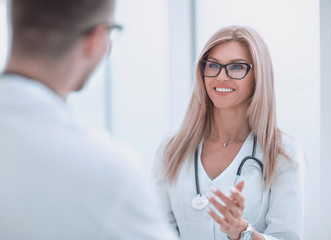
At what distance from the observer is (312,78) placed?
203 centimetres

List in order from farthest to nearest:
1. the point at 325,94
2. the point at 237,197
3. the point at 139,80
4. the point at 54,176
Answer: the point at 139,80 → the point at 325,94 → the point at 237,197 → the point at 54,176

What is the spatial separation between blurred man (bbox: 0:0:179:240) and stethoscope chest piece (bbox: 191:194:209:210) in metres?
0.90

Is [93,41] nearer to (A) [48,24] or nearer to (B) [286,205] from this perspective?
(A) [48,24]

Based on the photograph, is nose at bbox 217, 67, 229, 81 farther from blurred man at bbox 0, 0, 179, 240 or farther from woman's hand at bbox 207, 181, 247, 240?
blurred man at bbox 0, 0, 179, 240

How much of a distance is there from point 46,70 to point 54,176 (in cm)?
19

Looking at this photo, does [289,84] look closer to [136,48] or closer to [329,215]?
[329,215]

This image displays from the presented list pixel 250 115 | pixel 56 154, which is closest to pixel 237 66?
pixel 250 115

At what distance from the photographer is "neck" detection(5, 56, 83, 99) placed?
0.70m

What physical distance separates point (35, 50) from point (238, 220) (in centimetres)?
91

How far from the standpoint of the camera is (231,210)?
51.5 inches

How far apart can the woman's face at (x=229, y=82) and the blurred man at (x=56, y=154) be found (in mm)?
1033

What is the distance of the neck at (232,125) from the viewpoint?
179 centimetres

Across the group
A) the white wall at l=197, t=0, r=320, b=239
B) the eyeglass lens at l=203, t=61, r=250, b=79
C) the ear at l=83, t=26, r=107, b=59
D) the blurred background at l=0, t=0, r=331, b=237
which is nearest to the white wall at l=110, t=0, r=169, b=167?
the blurred background at l=0, t=0, r=331, b=237

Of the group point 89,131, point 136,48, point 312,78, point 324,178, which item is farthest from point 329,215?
point 136,48
